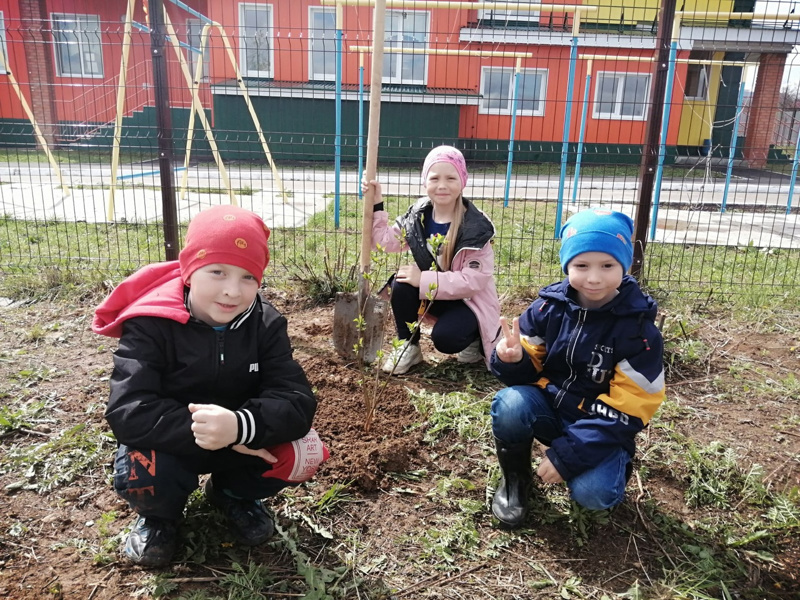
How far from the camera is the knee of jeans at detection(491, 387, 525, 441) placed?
85.1 inches

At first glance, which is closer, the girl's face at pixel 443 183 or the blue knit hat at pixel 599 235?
the blue knit hat at pixel 599 235

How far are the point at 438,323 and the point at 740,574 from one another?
176 cm

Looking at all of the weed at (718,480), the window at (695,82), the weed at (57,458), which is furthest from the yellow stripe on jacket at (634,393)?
the window at (695,82)

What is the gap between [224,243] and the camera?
5.87ft

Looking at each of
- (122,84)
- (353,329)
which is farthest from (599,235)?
(122,84)

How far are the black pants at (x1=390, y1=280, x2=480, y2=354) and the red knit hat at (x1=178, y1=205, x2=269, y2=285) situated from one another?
1.44m

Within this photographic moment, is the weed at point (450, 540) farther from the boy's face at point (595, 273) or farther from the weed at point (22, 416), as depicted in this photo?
the weed at point (22, 416)

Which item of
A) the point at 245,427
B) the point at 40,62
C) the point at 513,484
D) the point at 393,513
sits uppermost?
the point at 40,62

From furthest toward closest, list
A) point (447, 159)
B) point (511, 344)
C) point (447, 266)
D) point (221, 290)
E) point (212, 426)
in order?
point (447, 266) < point (447, 159) < point (511, 344) < point (221, 290) < point (212, 426)

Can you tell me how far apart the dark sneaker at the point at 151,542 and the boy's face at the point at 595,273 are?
1.49 meters

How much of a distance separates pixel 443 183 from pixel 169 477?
6.27 ft

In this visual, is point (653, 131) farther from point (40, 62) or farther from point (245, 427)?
point (40, 62)

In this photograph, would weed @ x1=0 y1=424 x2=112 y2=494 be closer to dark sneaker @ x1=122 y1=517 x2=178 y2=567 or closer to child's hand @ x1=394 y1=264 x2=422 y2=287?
dark sneaker @ x1=122 y1=517 x2=178 y2=567

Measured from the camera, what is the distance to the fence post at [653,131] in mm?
4016
